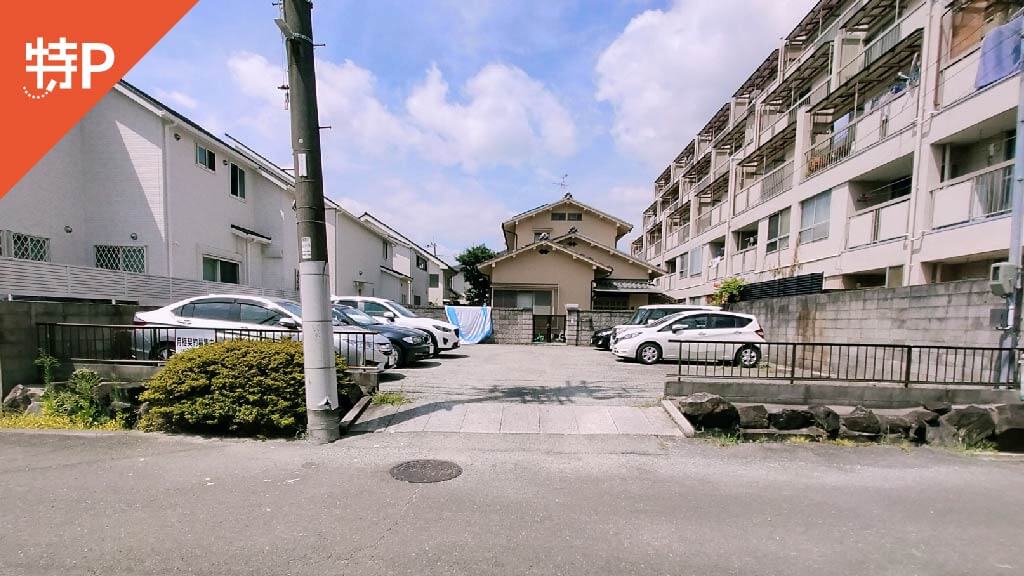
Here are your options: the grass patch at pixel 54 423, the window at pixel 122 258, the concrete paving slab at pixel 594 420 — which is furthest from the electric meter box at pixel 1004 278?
the window at pixel 122 258

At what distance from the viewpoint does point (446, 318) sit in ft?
53.0

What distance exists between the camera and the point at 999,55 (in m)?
8.21

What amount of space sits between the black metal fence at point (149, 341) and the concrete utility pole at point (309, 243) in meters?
2.05

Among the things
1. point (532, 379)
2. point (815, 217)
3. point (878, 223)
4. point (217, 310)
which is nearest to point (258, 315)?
point (217, 310)

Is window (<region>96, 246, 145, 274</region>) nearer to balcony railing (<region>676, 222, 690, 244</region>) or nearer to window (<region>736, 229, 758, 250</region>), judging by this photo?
window (<region>736, 229, 758, 250</region>)

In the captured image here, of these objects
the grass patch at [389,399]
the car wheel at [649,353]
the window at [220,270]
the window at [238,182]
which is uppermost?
the window at [238,182]

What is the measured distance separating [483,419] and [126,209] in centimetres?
1327

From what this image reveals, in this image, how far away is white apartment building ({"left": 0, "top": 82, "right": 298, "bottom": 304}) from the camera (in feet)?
33.0

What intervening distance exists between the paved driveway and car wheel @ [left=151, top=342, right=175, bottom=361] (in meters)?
3.72

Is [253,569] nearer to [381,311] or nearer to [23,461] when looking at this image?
[23,461]

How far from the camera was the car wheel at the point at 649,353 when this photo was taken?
1129cm

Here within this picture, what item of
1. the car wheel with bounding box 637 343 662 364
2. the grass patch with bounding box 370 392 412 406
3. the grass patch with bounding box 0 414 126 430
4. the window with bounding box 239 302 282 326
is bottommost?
the car wheel with bounding box 637 343 662 364

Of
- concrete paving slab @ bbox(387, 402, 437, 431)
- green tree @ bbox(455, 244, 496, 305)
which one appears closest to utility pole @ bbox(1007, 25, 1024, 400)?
concrete paving slab @ bbox(387, 402, 437, 431)

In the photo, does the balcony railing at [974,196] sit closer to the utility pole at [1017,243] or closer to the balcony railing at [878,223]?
the balcony railing at [878,223]
